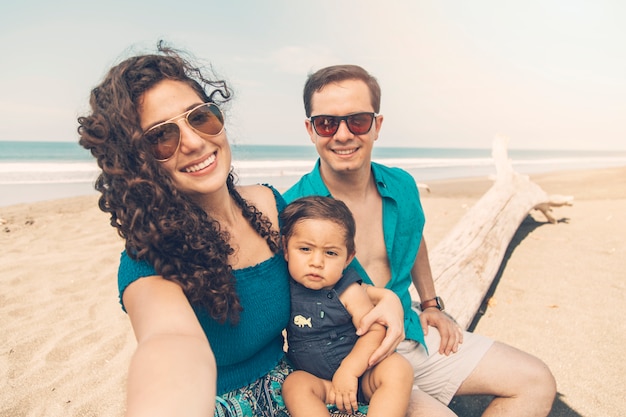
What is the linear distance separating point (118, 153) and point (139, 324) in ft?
2.08

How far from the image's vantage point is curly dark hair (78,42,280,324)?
5.29ft

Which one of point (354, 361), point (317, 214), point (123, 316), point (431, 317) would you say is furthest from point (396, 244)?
point (123, 316)

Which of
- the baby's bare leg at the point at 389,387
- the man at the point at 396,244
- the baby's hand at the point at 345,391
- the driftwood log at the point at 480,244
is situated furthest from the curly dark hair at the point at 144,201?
the driftwood log at the point at 480,244

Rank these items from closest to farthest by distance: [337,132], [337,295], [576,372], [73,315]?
[337,295] < [337,132] < [576,372] < [73,315]

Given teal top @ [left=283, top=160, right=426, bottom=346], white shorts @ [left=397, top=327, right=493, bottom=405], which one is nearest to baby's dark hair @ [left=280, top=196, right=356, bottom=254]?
teal top @ [left=283, top=160, right=426, bottom=346]

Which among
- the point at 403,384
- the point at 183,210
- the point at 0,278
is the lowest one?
the point at 0,278

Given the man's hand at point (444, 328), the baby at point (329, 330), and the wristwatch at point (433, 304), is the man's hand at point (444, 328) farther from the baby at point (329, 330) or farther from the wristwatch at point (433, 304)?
the baby at point (329, 330)

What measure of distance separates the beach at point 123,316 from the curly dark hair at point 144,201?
7.59 ft

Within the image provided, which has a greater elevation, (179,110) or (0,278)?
(179,110)

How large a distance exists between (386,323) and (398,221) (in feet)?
2.89

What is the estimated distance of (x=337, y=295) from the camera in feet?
7.41

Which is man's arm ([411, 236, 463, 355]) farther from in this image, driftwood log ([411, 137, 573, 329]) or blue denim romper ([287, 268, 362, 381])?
blue denim romper ([287, 268, 362, 381])

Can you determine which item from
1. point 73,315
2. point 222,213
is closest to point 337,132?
point 222,213

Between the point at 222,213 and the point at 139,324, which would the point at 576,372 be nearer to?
the point at 222,213
